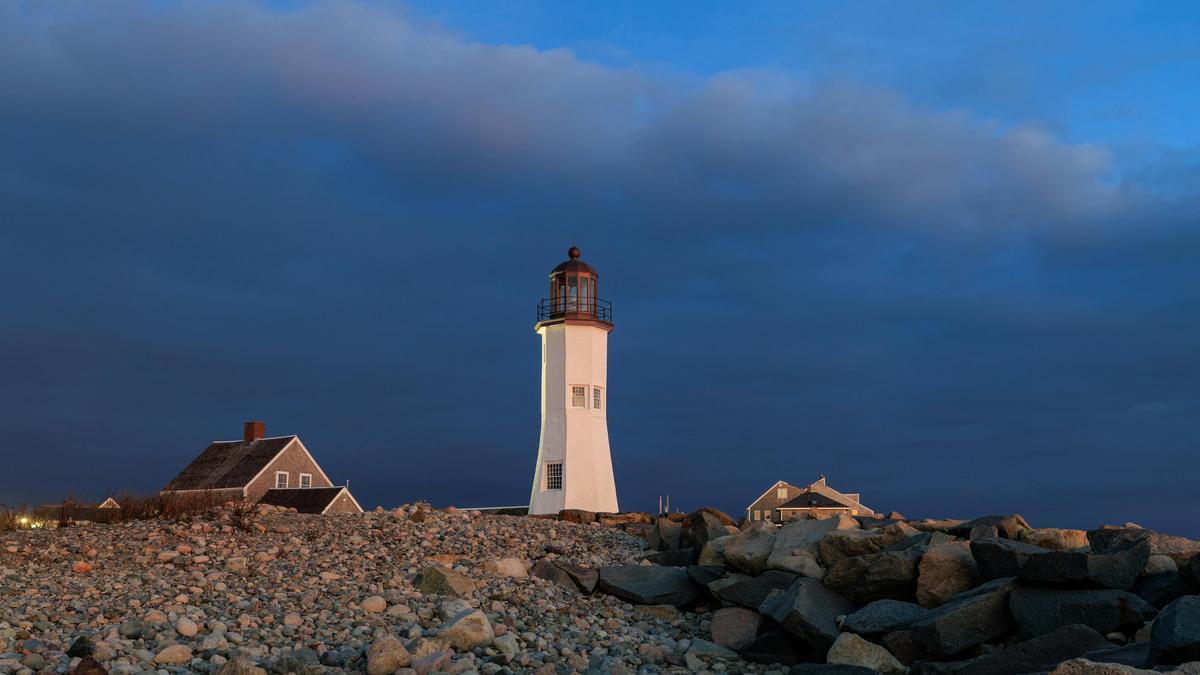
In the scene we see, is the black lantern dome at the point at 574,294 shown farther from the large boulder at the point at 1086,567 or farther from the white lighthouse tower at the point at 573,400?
the large boulder at the point at 1086,567

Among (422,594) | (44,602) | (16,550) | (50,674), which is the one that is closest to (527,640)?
(422,594)

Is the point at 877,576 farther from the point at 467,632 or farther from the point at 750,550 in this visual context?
the point at 467,632

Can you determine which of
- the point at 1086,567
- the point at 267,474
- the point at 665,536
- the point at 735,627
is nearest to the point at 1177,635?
the point at 1086,567

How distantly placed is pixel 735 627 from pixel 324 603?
5018mm

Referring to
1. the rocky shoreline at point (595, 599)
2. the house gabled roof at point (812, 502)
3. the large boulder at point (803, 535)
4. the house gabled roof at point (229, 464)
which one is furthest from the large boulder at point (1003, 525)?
the house gabled roof at point (812, 502)

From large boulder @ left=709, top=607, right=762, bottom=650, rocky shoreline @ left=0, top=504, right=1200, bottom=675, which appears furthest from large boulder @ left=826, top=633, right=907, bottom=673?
large boulder @ left=709, top=607, right=762, bottom=650

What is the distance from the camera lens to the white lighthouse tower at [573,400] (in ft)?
101

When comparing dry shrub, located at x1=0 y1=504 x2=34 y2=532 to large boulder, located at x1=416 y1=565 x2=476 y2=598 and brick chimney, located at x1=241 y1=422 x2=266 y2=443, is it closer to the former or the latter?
large boulder, located at x1=416 y1=565 x2=476 y2=598

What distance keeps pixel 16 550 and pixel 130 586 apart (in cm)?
413

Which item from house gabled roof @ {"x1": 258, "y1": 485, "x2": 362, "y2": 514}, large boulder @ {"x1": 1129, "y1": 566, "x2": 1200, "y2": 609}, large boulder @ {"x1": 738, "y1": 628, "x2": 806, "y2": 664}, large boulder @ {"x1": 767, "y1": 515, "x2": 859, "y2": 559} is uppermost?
house gabled roof @ {"x1": 258, "y1": 485, "x2": 362, "y2": 514}

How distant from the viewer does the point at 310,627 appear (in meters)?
11.0

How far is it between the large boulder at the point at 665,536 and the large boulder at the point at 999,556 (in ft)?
18.4

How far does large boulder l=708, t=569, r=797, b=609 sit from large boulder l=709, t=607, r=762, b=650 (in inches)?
5.8

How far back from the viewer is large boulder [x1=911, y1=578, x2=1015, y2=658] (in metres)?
11.1
